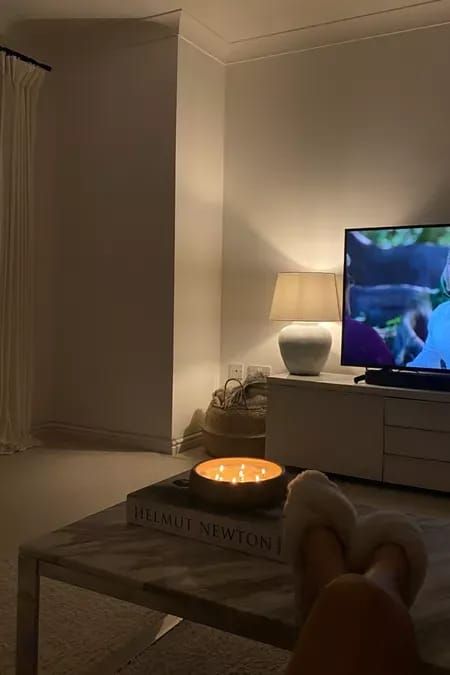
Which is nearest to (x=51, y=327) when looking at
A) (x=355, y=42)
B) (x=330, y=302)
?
(x=330, y=302)

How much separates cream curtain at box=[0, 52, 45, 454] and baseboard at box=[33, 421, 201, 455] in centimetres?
34

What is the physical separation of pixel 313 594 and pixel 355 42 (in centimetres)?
328

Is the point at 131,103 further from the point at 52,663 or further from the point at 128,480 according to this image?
the point at 52,663

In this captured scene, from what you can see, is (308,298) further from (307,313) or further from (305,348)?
(305,348)

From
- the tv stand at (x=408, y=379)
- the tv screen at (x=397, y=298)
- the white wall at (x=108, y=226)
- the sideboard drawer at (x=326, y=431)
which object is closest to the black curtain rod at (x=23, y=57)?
the white wall at (x=108, y=226)

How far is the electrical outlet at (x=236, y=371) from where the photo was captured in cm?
392

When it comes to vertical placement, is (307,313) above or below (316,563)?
above

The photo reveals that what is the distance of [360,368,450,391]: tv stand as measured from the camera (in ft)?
9.78

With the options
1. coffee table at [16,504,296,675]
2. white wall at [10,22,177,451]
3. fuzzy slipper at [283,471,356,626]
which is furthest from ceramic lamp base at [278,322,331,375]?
fuzzy slipper at [283,471,356,626]

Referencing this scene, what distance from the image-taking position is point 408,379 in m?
3.04

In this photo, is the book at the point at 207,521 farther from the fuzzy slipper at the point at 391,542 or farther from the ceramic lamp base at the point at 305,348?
the ceramic lamp base at the point at 305,348

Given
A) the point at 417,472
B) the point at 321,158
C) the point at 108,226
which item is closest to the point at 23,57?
the point at 108,226

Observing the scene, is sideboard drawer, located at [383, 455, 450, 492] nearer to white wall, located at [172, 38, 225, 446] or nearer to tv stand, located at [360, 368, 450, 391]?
tv stand, located at [360, 368, 450, 391]

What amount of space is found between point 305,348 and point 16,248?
1.62 m
